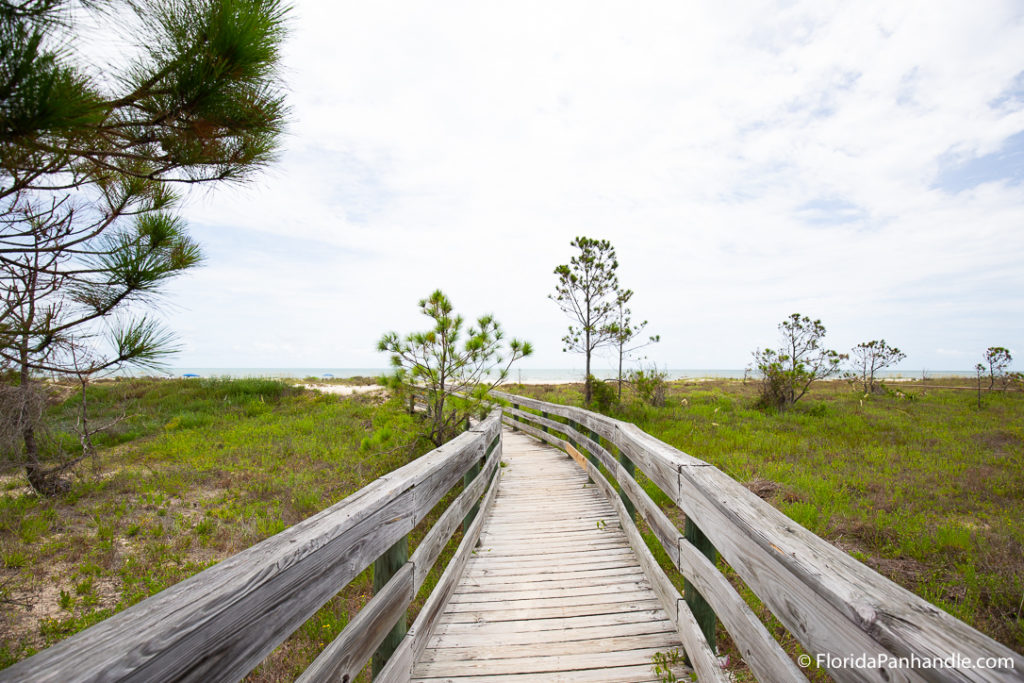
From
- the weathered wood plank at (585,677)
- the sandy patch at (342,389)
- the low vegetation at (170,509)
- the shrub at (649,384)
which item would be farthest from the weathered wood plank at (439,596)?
the sandy patch at (342,389)

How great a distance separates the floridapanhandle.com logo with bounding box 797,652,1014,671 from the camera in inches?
31.9

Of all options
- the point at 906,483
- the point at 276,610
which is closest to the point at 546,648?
the point at 276,610

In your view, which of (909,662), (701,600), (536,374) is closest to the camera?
(909,662)

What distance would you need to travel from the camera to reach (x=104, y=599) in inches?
167

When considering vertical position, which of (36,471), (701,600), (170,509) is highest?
(701,600)

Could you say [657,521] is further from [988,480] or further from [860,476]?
[988,480]

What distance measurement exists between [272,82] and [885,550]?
697 centimetres

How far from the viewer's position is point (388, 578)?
208cm

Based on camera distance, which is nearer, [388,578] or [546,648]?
[388,578]

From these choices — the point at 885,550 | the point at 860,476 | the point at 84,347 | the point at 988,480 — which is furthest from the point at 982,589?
the point at 84,347

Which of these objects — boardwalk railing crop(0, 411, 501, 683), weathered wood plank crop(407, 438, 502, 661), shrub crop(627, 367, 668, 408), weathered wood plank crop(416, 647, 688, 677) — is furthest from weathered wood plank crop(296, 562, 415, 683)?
shrub crop(627, 367, 668, 408)

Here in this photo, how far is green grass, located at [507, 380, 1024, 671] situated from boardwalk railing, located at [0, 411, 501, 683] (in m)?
4.30

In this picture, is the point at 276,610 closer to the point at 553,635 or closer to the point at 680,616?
the point at 553,635

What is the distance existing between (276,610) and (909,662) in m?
1.53
